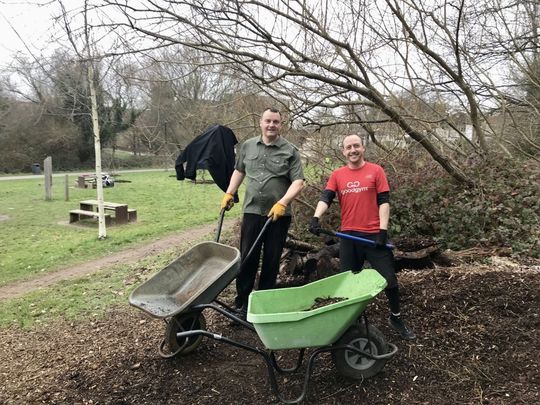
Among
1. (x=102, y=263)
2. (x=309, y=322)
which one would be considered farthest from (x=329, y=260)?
(x=102, y=263)

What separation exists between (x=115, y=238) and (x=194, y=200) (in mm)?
6642

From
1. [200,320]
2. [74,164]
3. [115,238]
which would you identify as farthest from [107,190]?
[200,320]

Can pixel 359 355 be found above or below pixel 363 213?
below

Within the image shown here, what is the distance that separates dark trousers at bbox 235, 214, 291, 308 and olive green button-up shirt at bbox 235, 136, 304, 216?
0.09 metres

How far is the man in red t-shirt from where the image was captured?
134 inches

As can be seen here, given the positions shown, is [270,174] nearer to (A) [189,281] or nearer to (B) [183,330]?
(A) [189,281]

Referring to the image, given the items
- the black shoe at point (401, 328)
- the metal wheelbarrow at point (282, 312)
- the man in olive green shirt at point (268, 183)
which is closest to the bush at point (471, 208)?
the black shoe at point (401, 328)

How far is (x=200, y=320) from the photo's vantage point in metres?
3.55

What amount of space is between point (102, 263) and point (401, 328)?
5.57 meters

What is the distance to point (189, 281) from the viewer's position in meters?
3.64

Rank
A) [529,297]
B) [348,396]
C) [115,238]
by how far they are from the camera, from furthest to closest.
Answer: [115,238], [529,297], [348,396]

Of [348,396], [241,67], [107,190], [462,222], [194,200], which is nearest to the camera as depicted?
[348,396]

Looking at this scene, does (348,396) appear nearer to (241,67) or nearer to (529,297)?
(529,297)

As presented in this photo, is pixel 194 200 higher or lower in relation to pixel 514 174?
lower
